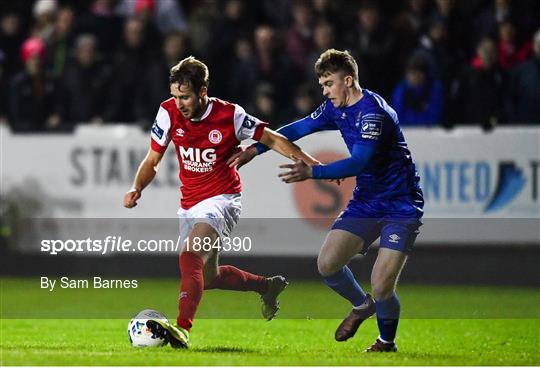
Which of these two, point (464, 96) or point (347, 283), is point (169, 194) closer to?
point (464, 96)

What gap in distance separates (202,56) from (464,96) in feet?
10.6

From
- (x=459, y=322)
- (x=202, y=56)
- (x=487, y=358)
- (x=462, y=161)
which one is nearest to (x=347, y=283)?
(x=487, y=358)

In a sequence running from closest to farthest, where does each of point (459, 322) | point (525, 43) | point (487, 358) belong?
point (487, 358) < point (459, 322) < point (525, 43)

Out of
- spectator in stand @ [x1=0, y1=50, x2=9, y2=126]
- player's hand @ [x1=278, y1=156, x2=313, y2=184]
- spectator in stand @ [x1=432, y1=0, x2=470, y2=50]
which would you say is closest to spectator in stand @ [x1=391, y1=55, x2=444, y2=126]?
spectator in stand @ [x1=432, y1=0, x2=470, y2=50]

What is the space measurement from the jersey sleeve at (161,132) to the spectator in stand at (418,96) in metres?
5.43

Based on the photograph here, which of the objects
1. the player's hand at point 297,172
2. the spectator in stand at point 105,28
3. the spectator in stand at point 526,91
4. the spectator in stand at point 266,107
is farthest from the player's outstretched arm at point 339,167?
the spectator in stand at point 105,28

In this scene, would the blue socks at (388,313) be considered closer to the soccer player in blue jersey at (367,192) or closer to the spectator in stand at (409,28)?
the soccer player in blue jersey at (367,192)

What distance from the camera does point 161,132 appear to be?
379 inches

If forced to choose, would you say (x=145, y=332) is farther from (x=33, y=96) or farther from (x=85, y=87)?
(x=33, y=96)

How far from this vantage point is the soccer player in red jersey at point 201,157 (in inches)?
366

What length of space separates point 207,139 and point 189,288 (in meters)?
1.10

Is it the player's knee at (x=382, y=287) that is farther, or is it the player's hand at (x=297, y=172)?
the player's knee at (x=382, y=287)

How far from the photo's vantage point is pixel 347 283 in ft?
31.8

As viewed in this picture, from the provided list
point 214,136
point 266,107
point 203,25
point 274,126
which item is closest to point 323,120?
point 214,136
